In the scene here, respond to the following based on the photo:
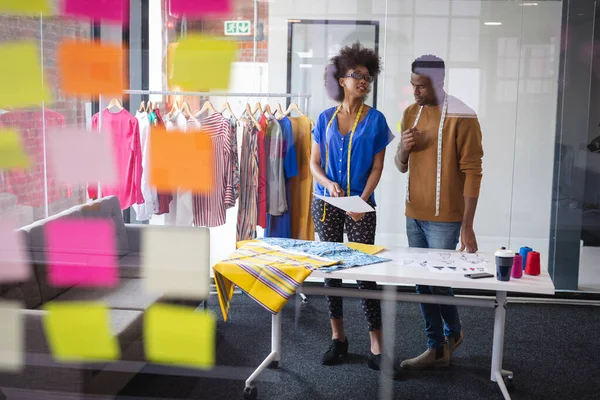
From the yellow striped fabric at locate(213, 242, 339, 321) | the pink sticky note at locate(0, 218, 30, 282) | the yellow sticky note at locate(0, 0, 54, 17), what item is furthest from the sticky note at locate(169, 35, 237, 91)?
the pink sticky note at locate(0, 218, 30, 282)

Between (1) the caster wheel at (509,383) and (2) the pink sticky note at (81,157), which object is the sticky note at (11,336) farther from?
(1) the caster wheel at (509,383)

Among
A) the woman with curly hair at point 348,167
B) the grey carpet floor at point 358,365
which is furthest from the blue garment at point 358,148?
the grey carpet floor at point 358,365

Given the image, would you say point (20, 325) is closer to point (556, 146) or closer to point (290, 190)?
point (290, 190)

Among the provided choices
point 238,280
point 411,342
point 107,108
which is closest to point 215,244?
point 238,280

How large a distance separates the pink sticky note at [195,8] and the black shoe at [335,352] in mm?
1335

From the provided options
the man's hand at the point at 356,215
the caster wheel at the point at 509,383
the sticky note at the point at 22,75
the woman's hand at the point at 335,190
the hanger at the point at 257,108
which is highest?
the sticky note at the point at 22,75

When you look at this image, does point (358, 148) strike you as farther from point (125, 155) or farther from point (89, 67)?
point (89, 67)

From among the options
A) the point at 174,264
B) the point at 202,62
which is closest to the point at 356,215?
the point at 174,264

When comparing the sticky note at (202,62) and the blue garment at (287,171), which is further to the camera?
the blue garment at (287,171)

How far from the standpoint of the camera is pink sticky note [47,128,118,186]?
8.09ft

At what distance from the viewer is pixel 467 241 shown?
8.51 feet

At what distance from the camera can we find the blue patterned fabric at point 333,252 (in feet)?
7.68

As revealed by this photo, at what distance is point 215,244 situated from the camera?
2.59m

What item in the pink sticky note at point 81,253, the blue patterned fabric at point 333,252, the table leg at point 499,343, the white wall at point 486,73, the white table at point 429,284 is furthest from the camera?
the white wall at point 486,73
